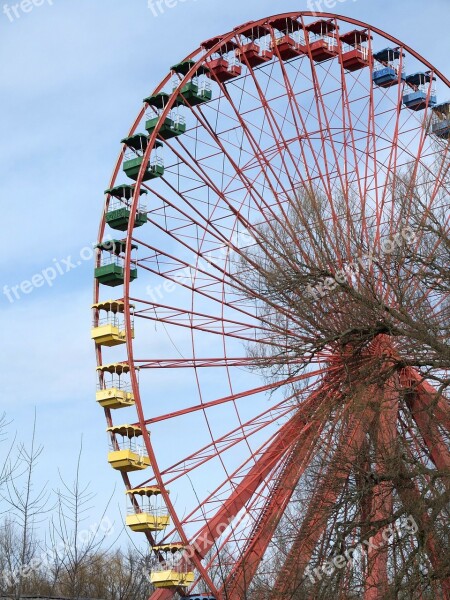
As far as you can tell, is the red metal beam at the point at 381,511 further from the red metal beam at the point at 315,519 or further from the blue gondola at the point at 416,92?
the blue gondola at the point at 416,92

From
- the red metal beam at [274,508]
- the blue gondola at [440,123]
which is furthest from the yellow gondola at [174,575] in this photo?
the blue gondola at [440,123]

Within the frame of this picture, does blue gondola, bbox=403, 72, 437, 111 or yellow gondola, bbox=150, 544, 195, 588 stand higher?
blue gondola, bbox=403, 72, 437, 111

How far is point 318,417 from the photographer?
2516 cm

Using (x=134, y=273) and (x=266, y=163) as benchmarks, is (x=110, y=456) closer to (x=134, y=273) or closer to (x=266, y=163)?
(x=134, y=273)

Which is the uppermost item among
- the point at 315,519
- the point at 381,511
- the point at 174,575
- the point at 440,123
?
the point at 440,123

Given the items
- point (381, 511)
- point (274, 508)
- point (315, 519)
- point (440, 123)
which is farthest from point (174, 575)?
point (440, 123)

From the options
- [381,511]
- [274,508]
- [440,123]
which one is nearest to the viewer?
[381,511]

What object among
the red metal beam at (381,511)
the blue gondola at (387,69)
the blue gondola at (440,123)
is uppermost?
the blue gondola at (387,69)

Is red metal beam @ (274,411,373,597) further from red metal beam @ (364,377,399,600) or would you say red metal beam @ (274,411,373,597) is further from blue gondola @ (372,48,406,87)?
blue gondola @ (372,48,406,87)

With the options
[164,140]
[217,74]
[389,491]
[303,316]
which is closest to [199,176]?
[164,140]

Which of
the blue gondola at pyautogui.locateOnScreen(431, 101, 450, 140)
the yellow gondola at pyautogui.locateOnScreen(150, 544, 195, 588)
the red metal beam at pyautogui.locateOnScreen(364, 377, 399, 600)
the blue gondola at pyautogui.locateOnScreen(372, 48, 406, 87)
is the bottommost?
the red metal beam at pyautogui.locateOnScreen(364, 377, 399, 600)

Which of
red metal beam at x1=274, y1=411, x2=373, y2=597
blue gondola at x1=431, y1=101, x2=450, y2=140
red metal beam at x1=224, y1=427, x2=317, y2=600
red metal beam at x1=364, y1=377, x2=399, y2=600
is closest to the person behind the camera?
red metal beam at x1=364, y1=377, x2=399, y2=600

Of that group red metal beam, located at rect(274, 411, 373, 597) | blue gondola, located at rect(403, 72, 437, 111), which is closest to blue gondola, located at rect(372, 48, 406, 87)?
blue gondola, located at rect(403, 72, 437, 111)

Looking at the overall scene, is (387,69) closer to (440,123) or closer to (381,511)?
(440,123)
